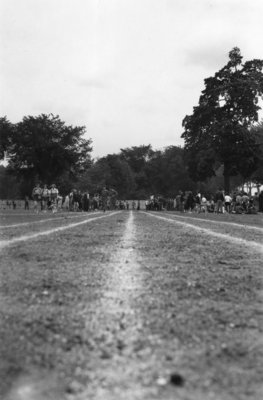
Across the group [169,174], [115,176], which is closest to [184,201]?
[169,174]

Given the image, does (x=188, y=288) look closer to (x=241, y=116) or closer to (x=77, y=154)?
(x=241, y=116)

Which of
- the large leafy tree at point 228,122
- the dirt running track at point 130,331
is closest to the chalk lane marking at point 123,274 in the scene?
the dirt running track at point 130,331

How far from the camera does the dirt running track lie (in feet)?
7.83

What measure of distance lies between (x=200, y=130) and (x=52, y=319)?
60333 mm

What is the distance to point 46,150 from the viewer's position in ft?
262

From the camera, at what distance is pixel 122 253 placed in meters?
7.18

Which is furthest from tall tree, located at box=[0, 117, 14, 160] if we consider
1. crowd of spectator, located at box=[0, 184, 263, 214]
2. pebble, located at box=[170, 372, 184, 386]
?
pebble, located at box=[170, 372, 184, 386]

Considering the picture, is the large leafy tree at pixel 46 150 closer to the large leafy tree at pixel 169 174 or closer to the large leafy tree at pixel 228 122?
the large leafy tree at pixel 228 122

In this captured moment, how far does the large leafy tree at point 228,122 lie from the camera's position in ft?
193

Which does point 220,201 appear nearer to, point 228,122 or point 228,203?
point 228,203

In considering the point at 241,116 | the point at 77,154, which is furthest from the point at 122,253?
the point at 77,154

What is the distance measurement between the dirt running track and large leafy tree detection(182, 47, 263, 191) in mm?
53511

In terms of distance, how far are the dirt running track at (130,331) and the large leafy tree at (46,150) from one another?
243 feet

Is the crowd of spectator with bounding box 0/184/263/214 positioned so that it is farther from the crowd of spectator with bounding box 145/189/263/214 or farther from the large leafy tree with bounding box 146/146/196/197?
the large leafy tree with bounding box 146/146/196/197
